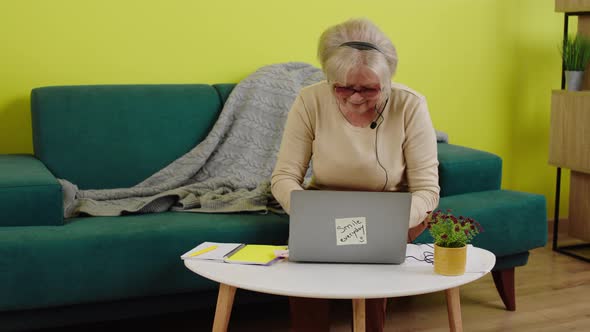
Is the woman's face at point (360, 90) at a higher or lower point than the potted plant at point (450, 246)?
higher

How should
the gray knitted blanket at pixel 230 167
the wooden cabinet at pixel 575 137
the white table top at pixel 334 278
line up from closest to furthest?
the white table top at pixel 334 278, the gray knitted blanket at pixel 230 167, the wooden cabinet at pixel 575 137

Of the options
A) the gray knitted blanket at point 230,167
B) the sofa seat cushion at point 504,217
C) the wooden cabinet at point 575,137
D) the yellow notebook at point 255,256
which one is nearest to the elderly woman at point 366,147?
the yellow notebook at point 255,256

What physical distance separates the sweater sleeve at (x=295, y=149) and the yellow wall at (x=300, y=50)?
1021mm

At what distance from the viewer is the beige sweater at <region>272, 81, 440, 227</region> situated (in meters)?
2.14

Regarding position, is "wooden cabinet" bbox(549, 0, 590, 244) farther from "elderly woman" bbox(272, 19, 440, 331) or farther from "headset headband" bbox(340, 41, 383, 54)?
"headset headband" bbox(340, 41, 383, 54)

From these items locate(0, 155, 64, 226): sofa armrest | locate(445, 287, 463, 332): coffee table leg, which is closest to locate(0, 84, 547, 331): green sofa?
locate(0, 155, 64, 226): sofa armrest

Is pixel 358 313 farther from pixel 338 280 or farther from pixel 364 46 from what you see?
pixel 364 46

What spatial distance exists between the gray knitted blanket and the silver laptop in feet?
2.30

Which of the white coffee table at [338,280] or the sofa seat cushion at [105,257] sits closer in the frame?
the white coffee table at [338,280]

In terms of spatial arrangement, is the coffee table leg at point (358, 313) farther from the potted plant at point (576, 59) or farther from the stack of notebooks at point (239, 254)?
the potted plant at point (576, 59)

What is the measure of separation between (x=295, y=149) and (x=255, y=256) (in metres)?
0.43

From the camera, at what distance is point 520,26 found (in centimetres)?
371

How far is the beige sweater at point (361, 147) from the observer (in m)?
2.14

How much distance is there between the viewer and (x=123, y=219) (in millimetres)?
2352
